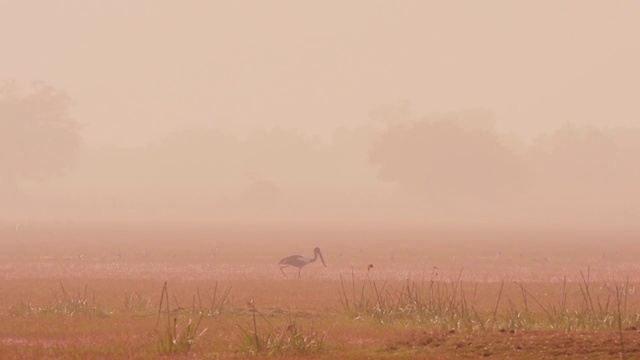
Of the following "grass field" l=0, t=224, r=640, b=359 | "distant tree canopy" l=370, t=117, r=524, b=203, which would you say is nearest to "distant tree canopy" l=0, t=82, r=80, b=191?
"distant tree canopy" l=370, t=117, r=524, b=203

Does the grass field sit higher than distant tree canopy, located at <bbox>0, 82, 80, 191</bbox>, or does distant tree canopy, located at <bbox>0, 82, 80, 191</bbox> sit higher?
distant tree canopy, located at <bbox>0, 82, 80, 191</bbox>

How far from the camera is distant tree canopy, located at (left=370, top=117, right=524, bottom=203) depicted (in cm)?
12275

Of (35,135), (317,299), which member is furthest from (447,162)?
(317,299)

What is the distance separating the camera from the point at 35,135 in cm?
12394

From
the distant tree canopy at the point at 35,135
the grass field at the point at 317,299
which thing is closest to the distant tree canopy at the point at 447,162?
the distant tree canopy at the point at 35,135

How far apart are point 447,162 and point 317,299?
94015mm

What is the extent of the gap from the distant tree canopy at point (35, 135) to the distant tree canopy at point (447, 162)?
45.6 metres

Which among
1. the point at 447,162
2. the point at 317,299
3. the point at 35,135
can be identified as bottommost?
the point at 317,299

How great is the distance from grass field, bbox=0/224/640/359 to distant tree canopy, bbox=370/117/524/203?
2054 inches

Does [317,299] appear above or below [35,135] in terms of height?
below

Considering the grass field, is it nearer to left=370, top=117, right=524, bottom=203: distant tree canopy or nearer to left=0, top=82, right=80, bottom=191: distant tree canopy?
left=370, top=117, right=524, bottom=203: distant tree canopy

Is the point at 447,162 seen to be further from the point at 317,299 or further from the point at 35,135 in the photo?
the point at 317,299

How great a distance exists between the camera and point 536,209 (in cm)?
13900

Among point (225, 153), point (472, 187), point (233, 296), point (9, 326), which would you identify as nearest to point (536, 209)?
point (472, 187)
